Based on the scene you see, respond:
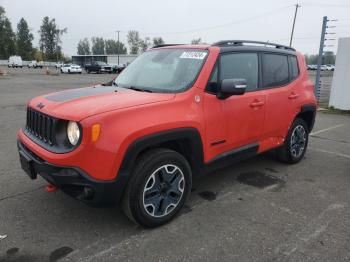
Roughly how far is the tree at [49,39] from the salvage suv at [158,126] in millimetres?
110216

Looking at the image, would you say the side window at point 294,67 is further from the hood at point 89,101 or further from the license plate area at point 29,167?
the license plate area at point 29,167

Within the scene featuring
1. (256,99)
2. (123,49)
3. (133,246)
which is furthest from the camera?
(123,49)

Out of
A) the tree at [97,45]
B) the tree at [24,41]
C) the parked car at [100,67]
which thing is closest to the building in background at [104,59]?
the parked car at [100,67]

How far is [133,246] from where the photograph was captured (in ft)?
10.1

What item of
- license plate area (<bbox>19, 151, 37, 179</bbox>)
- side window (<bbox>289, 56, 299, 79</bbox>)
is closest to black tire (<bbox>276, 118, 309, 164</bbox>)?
side window (<bbox>289, 56, 299, 79</bbox>)

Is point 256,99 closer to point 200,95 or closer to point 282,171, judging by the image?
point 200,95

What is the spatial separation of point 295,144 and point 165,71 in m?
2.62

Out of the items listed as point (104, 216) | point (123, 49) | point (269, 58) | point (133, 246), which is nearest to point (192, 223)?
point (133, 246)

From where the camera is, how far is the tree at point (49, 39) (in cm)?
10500

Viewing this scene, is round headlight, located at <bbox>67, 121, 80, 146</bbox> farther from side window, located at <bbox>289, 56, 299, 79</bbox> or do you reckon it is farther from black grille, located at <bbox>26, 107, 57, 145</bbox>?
side window, located at <bbox>289, 56, 299, 79</bbox>

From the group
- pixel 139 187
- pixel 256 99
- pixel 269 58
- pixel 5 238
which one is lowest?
pixel 5 238

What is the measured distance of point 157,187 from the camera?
3340mm

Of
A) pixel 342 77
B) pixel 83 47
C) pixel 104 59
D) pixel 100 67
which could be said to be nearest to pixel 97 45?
pixel 83 47

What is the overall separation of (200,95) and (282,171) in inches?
89.2
